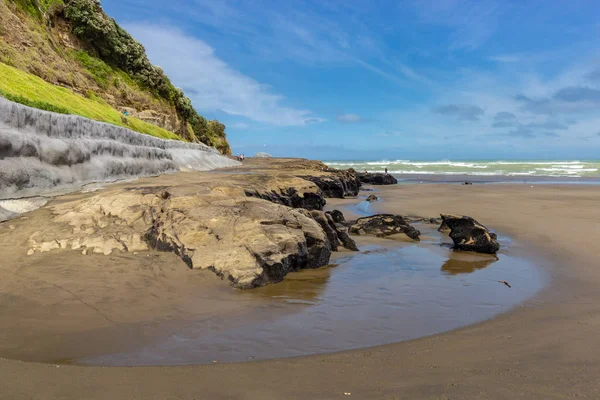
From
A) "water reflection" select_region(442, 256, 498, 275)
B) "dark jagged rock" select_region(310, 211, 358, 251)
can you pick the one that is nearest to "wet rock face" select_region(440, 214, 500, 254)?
"water reflection" select_region(442, 256, 498, 275)

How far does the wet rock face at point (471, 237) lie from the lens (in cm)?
859

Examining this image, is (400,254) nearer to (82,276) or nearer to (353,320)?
(353,320)

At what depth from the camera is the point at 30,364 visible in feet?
10.0

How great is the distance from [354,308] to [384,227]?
221 inches

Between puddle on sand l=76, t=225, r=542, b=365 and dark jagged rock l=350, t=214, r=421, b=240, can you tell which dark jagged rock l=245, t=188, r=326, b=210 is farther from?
puddle on sand l=76, t=225, r=542, b=365

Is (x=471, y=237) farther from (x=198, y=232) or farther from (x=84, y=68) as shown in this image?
(x=84, y=68)

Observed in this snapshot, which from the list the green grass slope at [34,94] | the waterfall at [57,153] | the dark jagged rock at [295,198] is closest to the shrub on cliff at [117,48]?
the green grass slope at [34,94]

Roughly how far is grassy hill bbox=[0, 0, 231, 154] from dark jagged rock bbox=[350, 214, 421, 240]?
36.8ft

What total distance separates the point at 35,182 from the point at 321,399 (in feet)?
26.1

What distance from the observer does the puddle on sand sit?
3.61 m

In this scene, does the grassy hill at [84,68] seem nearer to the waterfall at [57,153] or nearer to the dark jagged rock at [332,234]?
the waterfall at [57,153]

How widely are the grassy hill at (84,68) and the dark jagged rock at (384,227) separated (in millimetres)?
11221

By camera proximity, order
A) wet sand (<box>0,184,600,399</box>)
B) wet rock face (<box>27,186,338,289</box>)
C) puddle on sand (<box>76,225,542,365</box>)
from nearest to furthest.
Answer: wet sand (<box>0,184,600,399</box>) → puddle on sand (<box>76,225,542,365</box>) → wet rock face (<box>27,186,338,289</box>)

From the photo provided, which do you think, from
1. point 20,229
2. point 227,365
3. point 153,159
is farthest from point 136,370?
point 153,159
